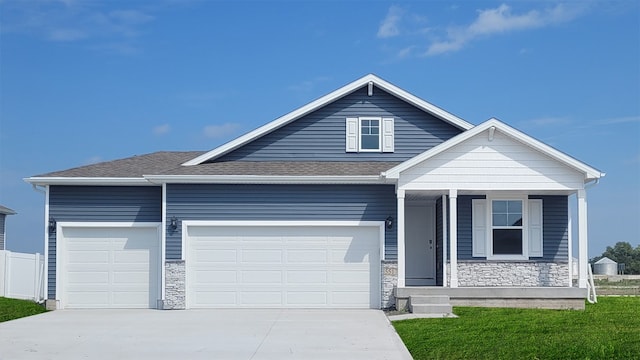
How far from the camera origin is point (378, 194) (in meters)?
20.8

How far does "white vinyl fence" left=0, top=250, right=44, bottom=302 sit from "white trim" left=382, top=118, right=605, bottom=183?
10633 millimetres

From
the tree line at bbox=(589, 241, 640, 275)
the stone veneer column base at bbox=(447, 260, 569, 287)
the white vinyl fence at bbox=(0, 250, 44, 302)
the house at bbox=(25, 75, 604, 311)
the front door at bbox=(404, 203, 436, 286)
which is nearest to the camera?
the house at bbox=(25, 75, 604, 311)

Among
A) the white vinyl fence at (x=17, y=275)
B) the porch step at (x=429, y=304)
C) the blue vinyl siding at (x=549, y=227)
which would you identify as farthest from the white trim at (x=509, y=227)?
the white vinyl fence at (x=17, y=275)

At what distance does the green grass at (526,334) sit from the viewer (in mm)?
12477

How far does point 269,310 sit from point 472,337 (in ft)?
24.0

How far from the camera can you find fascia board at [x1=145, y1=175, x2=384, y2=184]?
2033 centimetres

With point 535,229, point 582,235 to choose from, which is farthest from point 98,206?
point 582,235

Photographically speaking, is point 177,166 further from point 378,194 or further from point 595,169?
point 595,169

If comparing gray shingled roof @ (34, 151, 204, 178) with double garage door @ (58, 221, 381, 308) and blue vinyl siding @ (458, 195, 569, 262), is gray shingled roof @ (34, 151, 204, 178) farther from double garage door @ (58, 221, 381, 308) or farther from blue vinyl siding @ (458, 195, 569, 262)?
blue vinyl siding @ (458, 195, 569, 262)

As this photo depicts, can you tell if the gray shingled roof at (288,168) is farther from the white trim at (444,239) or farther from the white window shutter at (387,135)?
the white trim at (444,239)

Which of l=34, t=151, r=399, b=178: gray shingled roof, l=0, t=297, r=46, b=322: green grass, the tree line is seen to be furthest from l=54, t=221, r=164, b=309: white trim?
the tree line

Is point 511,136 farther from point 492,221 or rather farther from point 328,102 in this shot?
point 328,102

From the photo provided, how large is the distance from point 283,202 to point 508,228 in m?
5.76

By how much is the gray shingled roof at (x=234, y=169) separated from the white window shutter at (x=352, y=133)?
0.47 m
